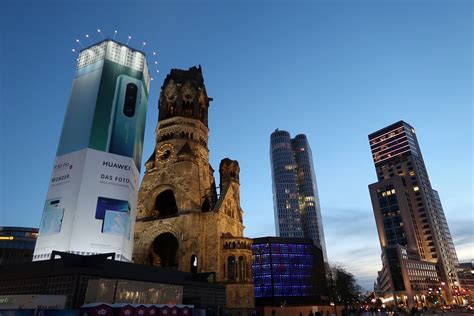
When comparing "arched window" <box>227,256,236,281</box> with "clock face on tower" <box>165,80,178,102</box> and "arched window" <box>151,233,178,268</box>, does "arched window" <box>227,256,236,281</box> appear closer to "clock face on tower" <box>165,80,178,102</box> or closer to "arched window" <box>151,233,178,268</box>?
"arched window" <box>151,233,178,268</box>

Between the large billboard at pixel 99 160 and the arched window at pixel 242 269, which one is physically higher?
the large billboard at pixel 99 160

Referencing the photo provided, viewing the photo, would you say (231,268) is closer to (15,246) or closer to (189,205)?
(189,205)

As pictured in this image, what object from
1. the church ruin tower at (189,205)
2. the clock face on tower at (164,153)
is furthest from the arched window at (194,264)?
the clock face on tower at (164,153)

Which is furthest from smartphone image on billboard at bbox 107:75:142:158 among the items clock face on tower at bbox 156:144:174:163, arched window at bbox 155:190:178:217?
arched window at bbox 155:190:178:217

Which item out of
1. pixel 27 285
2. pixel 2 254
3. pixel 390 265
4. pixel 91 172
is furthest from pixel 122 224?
pixel 390 265

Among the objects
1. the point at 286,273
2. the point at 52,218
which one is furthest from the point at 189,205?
the point at 286,273

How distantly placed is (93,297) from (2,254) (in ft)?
246

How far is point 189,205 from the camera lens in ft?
139

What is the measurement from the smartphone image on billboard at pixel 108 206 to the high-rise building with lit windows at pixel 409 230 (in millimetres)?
116478

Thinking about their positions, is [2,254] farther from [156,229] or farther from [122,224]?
[122,224]

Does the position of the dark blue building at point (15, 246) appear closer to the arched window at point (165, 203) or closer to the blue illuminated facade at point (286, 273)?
the arched window at point (165, 203)

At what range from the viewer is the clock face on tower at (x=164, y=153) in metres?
47.8

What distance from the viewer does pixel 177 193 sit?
4391 centimetres

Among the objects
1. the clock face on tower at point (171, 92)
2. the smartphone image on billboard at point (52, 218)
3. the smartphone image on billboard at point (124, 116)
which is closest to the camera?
the smartphone image on billboard at point (52, 218)
